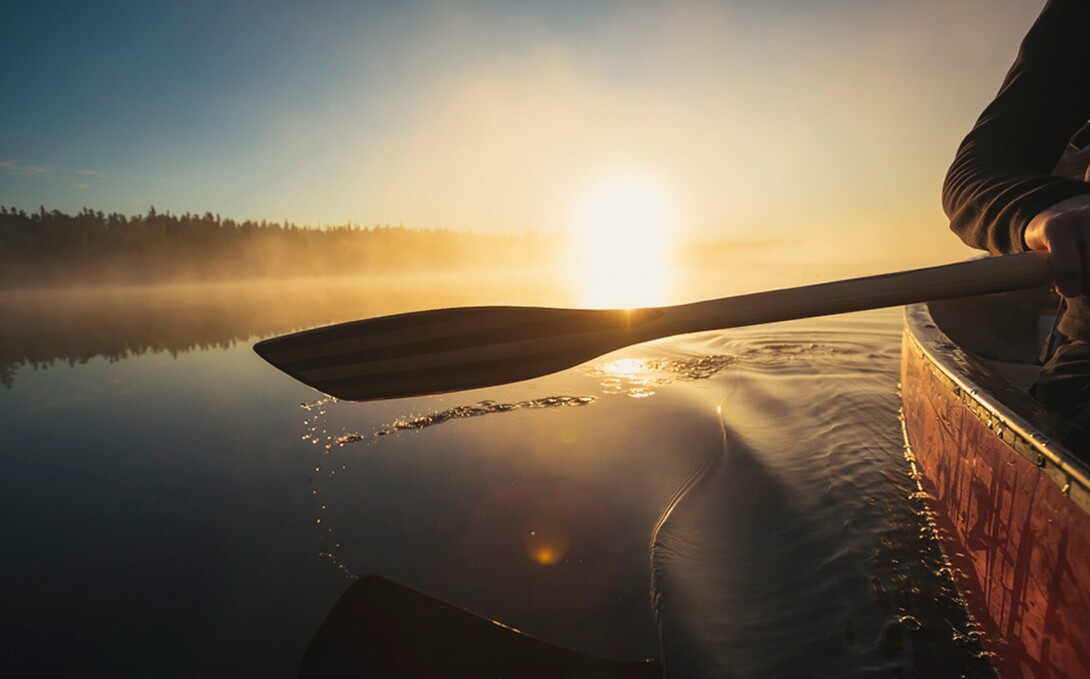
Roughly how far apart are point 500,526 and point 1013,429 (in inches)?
98.1

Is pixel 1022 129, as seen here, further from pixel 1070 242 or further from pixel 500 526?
pixel 500 526

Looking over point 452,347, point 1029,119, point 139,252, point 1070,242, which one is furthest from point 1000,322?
point 139,252

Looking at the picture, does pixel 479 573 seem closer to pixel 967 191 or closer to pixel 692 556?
pixel 692 556

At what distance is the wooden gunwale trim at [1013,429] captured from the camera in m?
1.27

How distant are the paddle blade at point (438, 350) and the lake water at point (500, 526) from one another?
0.92 metres

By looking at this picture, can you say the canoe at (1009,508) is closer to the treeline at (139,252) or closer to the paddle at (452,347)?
the paddle at (452,347)

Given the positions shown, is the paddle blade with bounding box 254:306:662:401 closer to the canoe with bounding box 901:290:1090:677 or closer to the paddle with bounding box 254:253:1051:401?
the paddle with bounding box 254:253:1051:401

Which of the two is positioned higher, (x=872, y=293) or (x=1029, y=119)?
(x=1029, y=119)

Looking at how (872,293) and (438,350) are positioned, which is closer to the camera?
(872,293)

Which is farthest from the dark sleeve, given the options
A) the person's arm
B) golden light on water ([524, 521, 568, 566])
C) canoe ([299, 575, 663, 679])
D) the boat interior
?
the boat interior

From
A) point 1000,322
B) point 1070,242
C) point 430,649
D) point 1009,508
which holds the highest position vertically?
point 1070,242

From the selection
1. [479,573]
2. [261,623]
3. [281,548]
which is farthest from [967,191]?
[281,548]

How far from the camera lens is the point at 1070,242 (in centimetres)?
133

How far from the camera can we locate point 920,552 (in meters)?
2.52
